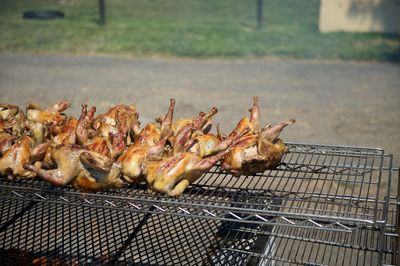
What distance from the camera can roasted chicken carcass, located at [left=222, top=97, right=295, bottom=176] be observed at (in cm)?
346

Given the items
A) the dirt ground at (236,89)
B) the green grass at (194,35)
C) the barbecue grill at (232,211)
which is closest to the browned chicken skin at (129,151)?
the barbecue grill at (232,211)

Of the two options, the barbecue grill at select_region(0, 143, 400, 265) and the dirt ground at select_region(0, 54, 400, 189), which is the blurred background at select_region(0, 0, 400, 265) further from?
the barbecue grill at select_region(0, 143, 400, 265)

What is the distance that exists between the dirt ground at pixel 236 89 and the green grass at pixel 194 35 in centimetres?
74

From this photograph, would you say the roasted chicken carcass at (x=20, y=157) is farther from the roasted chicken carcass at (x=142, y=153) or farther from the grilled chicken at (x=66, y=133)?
the roasted chicken carcass at (x=142, y=153)

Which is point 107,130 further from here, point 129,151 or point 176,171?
point 176,171

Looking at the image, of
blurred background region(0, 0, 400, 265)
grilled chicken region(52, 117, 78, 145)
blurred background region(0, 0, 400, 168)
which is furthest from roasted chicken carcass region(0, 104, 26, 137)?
blurred background region(0, 0, 400, 168)

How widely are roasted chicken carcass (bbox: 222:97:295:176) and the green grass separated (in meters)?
10.2

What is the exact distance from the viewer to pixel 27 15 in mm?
17469

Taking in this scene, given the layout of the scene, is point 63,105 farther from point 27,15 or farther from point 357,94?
point 27,15

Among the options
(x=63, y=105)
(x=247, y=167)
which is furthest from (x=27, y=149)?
(x=247, y=167)

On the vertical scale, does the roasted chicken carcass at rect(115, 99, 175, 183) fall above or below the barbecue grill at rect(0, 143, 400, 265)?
above

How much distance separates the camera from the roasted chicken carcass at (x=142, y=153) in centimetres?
346

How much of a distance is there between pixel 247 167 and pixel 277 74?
861 cm

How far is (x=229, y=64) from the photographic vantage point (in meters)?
12.8
